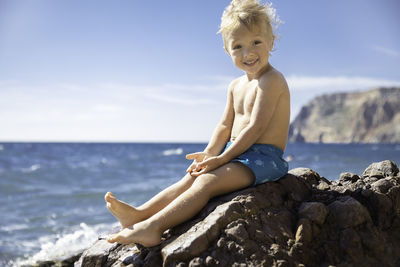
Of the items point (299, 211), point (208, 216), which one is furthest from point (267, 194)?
point (208, 216)

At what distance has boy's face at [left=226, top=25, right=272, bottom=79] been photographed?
101 inches

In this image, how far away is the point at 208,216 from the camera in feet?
7.45

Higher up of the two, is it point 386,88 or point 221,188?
point 386,88

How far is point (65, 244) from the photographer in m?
6.17

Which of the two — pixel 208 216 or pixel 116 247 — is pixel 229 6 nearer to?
pixel 208 216

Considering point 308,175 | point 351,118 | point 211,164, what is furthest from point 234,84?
point 351,118

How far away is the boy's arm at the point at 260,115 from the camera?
8.21 feet

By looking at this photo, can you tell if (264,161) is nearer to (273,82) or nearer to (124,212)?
(273,82)

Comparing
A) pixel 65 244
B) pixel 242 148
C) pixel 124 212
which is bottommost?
pixel 65 244

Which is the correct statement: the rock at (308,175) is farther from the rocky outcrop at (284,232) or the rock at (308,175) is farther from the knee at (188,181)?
the knee at (188,181)

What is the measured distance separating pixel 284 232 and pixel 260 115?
77 cm

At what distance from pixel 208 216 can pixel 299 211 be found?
0.56 m

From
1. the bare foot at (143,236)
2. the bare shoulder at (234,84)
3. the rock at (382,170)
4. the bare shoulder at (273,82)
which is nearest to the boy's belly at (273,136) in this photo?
the bare shoulder at (273,82)

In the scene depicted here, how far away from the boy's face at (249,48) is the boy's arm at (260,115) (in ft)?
0.45
